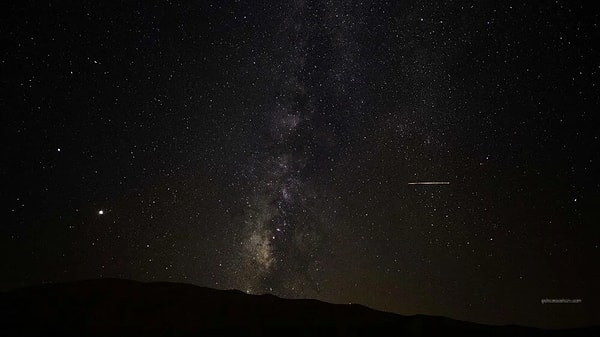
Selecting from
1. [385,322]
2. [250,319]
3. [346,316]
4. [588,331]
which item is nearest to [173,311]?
[250,319]

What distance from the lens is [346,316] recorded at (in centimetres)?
971

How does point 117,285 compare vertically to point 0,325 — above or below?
above

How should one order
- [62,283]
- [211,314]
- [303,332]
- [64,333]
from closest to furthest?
[64,333], [303,332], [211,314], [62,283]

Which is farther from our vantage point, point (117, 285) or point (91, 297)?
point (117, 285)

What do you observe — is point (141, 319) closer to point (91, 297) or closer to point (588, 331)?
point (91, 297)

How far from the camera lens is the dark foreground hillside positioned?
833 cm

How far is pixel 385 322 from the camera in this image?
9.26 metres

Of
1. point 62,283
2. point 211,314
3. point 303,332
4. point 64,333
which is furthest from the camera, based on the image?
point 62,283

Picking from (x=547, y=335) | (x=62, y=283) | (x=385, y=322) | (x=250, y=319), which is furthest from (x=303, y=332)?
(x=62, y=283)

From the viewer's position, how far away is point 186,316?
8.97 metres

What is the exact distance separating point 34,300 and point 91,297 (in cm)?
102

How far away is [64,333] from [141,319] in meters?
1.33

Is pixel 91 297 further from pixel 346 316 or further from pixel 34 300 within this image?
pixel 346 316

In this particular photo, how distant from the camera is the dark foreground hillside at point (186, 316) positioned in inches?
328
